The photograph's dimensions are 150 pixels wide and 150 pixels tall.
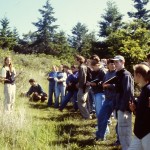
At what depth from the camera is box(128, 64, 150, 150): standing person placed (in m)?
4.76

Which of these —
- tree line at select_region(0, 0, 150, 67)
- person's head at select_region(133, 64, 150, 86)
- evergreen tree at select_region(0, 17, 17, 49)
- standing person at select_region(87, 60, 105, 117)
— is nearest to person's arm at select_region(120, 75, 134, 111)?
person's head at select_region(133, 64, 150, 86)

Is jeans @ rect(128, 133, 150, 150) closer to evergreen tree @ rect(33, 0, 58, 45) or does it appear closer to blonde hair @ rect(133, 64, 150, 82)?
blonde hair @ rect(133, 64, 150, 82)

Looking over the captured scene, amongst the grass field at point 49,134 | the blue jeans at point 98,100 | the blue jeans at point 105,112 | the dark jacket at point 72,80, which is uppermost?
the dark jacket at point 72,80

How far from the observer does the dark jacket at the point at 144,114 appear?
476 cm

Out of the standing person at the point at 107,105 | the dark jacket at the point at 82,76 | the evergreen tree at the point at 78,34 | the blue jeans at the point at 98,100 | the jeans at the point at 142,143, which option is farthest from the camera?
the evergreen tree at the point at 78,34

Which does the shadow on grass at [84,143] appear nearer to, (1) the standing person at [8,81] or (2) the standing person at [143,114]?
(2) the standing person at [143,114]

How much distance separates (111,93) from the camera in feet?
25.4

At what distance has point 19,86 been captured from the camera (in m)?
18.2

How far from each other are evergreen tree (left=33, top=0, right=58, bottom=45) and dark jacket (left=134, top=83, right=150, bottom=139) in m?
63.2

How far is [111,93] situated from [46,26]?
63941 mm

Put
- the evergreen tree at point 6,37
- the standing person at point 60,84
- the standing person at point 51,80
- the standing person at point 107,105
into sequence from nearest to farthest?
the standing person at point 107,105
the standing person at point 60,84
the standing person at point 51,80
the evergreen tree at point 6,37

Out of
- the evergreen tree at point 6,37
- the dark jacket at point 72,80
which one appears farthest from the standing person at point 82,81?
the evergreen tree at point 6,37

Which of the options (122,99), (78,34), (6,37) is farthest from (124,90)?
(78,34)

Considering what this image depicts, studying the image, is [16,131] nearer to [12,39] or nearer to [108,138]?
[108,138]
